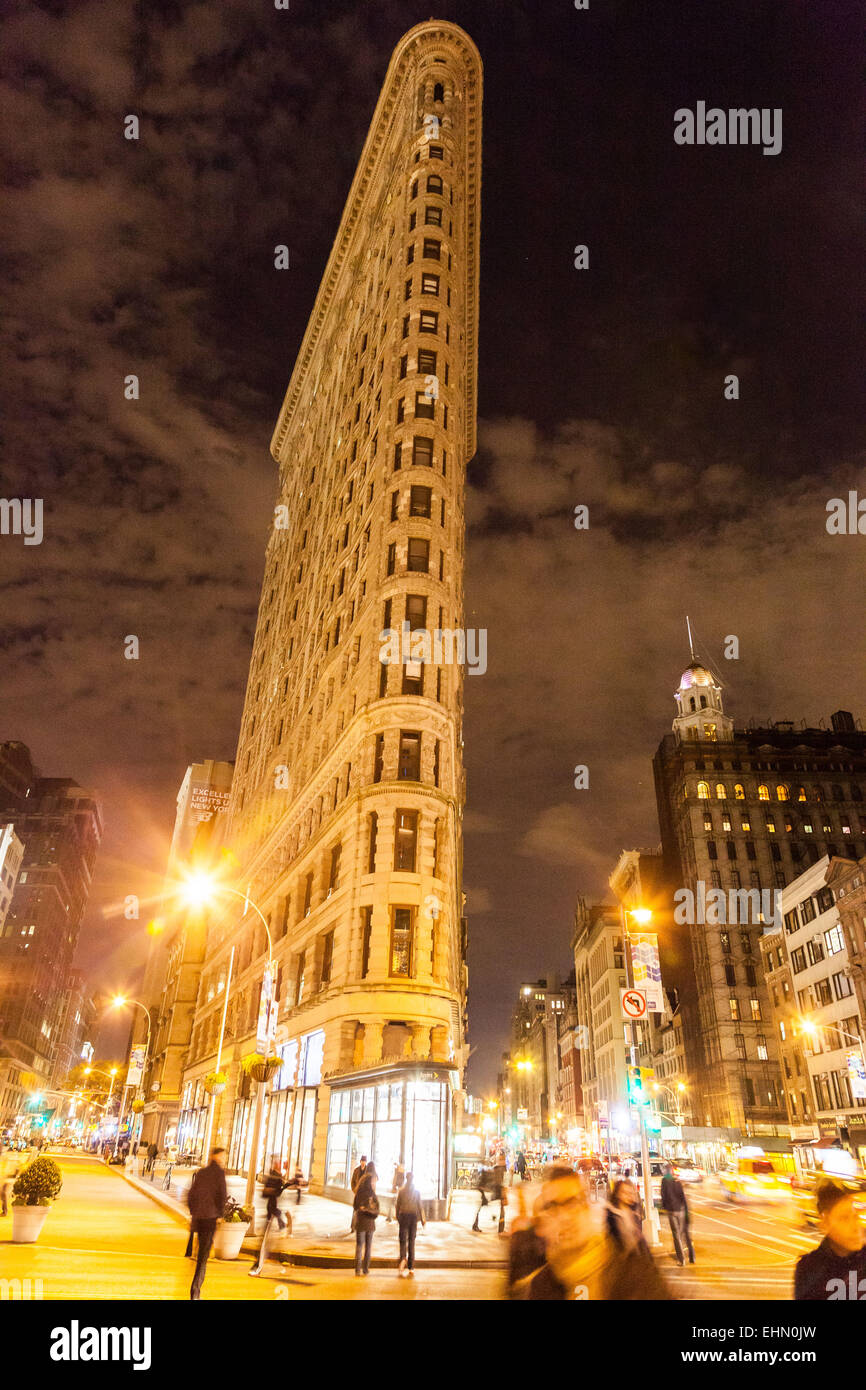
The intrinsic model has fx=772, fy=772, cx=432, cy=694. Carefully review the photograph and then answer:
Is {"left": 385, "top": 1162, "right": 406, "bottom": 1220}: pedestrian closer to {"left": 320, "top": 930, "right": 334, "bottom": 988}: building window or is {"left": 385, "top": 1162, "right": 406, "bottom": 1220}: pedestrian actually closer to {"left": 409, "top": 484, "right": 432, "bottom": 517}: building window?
{"left": 320, "top": 930, "right": 334, "bottom": 988}: building window

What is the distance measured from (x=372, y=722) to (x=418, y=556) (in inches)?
411

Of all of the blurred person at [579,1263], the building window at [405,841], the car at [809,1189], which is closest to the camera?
the blurred person at [579,1263]

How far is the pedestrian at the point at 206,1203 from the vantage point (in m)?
10.8

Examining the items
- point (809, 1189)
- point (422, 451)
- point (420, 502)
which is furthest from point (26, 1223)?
point (422, 451)

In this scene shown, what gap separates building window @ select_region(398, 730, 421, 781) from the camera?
117 ft

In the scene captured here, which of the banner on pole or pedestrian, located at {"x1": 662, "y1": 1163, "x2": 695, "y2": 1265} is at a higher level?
the banner on pole

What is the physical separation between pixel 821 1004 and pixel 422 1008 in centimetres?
5380

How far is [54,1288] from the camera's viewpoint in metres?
10.9

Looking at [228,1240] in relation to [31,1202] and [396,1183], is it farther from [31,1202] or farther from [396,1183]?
[396,1183]

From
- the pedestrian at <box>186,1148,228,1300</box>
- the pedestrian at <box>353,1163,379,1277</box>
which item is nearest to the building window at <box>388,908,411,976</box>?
the pedestrian at <box>353,1163,379,1277</box>

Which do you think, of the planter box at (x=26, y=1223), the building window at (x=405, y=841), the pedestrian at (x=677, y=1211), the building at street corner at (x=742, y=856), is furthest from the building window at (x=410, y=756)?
the building at street corner at (x=742, y=856)

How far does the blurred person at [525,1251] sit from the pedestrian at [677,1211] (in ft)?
43.4

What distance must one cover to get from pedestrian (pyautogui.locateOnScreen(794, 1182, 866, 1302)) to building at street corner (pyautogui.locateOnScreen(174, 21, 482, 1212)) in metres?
16.6

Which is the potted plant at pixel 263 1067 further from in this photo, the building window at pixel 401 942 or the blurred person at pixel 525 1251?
the blurred person at pixel 525 1251
